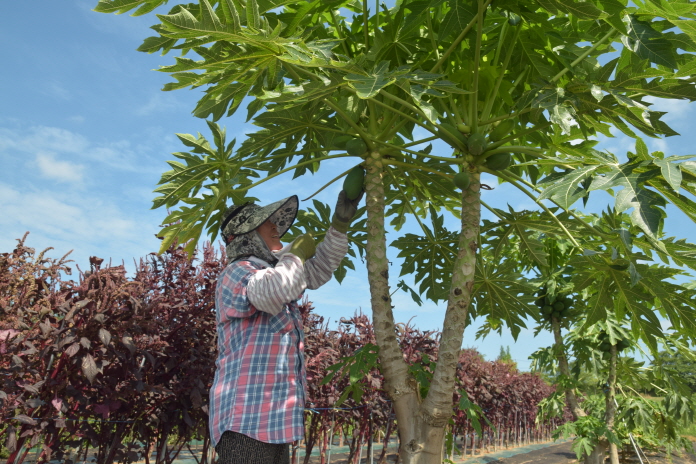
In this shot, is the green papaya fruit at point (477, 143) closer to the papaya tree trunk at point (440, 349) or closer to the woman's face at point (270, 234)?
the papaya tree trunk at point (440, 349)

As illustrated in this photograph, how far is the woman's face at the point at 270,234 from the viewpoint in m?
2.73

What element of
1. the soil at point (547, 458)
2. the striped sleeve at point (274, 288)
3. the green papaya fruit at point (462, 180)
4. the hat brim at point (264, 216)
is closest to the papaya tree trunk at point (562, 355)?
the soil at point (547, 458)

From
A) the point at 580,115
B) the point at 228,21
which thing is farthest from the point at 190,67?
the point at 580,115

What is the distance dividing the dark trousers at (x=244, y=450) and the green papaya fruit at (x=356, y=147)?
1660 mm

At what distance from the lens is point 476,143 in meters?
2.70

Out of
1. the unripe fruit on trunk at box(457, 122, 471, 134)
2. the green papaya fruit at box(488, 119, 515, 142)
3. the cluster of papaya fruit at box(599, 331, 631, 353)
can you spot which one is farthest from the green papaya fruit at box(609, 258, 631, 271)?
the cluster of papaya fruit at box(599, 331, 631, 353)

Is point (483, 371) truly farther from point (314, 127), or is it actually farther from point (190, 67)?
point (190, 67)

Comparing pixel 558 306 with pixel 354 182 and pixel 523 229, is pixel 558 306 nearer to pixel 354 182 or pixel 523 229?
pixel 523 229

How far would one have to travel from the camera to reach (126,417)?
3.28 metres

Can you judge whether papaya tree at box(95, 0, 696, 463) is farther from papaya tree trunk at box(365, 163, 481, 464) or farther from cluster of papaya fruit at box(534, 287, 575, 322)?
cluster of papaya fruit at box(534, 287, 575, 322)

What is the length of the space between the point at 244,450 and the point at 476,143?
6.52 feet

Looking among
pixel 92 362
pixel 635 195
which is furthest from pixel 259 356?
pixel 635 195

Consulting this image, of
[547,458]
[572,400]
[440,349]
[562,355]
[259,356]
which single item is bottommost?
[547,458]

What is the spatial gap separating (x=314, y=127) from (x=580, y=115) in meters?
1.64
